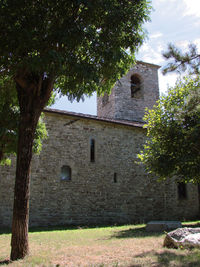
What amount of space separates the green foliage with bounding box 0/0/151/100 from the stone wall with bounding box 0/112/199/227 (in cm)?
641

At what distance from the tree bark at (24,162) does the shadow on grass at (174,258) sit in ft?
7.42

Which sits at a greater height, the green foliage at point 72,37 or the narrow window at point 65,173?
the green foliage at point 72,37

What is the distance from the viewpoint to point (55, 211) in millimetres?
11531

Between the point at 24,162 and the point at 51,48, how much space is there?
237 centimetres

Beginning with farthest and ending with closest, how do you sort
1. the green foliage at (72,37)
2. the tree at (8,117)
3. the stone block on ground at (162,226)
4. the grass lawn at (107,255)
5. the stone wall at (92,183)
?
the stone wall at (92,183), the stone block on ground at (162,226), the tree at (8,117), the green foliage at (72,37), the grass lawn at (107,255)

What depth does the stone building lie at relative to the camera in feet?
37.5

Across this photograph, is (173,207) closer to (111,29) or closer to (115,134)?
(115,134)

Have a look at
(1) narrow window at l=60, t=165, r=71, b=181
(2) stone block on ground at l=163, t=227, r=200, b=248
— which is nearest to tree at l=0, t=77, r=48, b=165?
(2) stone block on ground at l=163, t=227, r=200, b=248

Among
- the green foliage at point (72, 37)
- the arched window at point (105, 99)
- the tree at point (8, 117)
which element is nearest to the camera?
the green foliage at point (72, 37)

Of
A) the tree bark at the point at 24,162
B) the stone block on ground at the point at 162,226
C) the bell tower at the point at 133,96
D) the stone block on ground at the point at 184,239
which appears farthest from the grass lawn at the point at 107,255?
the bell tower at the point at 133,96

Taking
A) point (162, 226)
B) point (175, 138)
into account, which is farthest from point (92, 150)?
point (162, 226)

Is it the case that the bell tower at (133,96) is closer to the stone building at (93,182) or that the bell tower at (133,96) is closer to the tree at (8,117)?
the stone building at (93,182)

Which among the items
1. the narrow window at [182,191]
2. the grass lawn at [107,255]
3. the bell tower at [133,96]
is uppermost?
the bell tower at [133,96]

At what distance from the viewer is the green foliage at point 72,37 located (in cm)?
489
